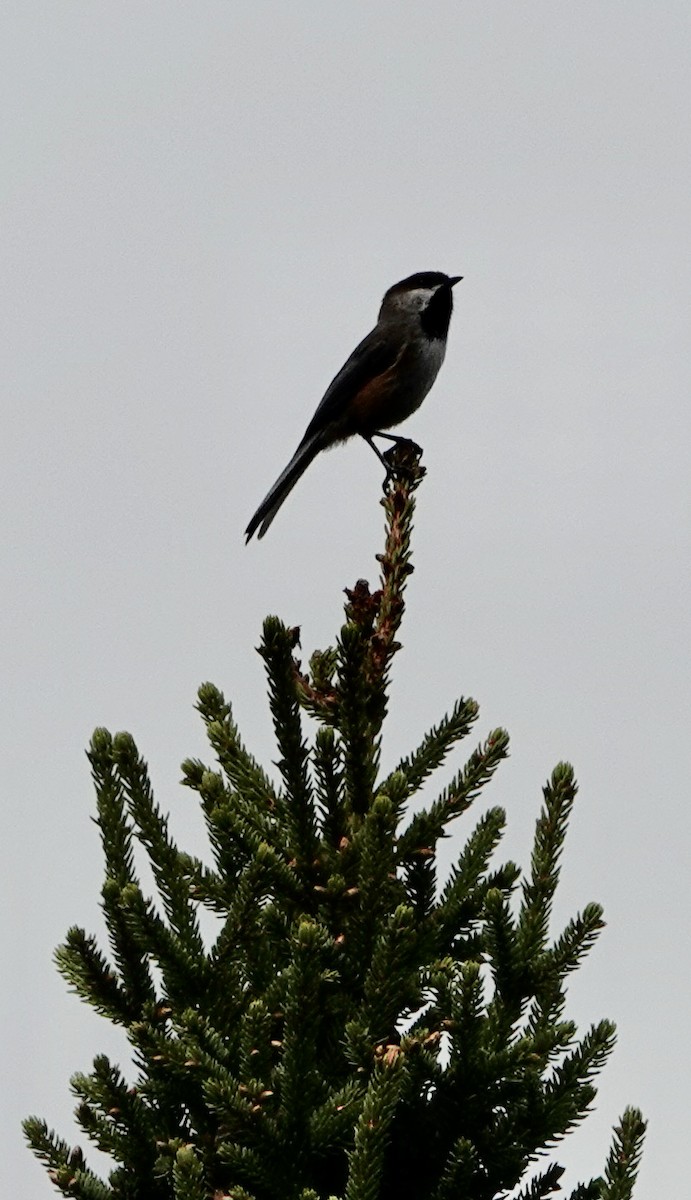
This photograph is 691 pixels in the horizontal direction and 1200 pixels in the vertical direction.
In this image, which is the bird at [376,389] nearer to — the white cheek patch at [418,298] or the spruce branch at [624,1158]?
the white cheek patch at [418,298]

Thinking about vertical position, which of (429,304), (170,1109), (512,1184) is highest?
(429,304)

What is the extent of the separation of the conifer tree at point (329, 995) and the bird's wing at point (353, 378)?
522cm

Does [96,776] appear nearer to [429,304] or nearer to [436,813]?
[436,813]

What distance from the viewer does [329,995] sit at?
3.43m

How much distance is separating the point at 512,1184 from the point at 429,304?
6.98m

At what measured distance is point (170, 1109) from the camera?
3391 millimetres

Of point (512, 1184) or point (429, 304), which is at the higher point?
point (429, 304)

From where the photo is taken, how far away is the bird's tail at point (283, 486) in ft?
26.3

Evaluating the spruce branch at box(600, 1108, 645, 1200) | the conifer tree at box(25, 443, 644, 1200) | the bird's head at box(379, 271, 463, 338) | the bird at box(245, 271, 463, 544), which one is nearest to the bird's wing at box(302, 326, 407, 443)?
the bird at box(245, 271, 463, 544)

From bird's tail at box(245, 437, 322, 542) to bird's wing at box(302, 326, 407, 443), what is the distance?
0.09 meters

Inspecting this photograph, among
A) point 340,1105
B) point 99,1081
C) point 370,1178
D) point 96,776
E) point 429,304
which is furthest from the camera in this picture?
point 429,304

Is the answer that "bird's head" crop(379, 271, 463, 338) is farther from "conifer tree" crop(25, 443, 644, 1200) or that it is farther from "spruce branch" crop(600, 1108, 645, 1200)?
"spruce branch" crop(600, 1108, 645, 1200)

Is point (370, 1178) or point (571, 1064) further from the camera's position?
point (571, 1064)

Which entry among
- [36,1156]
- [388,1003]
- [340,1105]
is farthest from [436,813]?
[36,1156]
